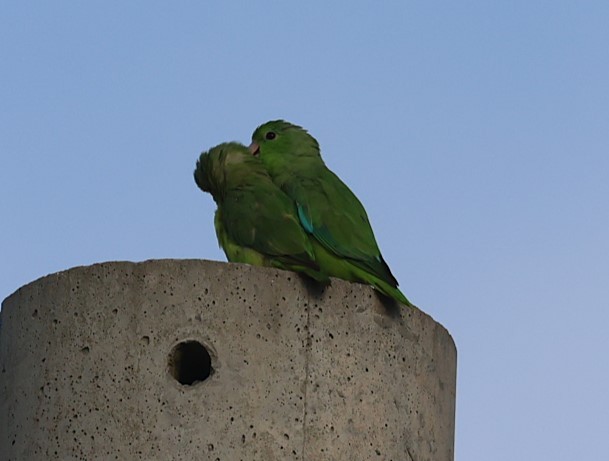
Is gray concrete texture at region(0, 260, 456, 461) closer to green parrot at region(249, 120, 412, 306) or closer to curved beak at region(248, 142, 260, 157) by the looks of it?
green parrot at region(249, 120, 412, 306)

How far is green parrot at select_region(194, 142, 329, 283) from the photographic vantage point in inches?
298

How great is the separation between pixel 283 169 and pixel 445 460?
2.06 metres

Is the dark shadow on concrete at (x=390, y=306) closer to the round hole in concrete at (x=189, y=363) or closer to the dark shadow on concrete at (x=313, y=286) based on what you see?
the dark shadow on concrete at (x=313, y=286)

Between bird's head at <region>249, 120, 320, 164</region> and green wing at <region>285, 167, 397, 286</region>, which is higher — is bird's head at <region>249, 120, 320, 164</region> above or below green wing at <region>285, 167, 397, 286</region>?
above

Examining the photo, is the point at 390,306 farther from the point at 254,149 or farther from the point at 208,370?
the point at 254,149

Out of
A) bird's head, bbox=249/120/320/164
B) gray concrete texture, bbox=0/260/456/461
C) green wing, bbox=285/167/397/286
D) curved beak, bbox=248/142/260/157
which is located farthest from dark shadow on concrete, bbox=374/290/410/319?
curved beak, bbox=248/142/260/157

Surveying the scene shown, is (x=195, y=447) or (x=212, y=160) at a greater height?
(x=212, y=160)

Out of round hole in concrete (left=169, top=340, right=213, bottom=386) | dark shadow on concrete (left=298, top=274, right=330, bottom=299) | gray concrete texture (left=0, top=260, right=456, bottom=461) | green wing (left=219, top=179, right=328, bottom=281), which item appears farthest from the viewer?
green wing (left=219, top=179, right=328, bottom=281)

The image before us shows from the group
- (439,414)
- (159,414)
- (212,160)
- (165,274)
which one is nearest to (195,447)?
(159,414)

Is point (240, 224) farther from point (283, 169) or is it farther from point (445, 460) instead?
point (445, 460)

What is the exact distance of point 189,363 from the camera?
7023 mm

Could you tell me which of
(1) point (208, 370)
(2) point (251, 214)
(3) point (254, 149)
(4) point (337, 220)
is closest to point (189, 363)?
(1) point (208, 370)

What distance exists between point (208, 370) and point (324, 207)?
1455 mm

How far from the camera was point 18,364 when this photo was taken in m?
7.25
